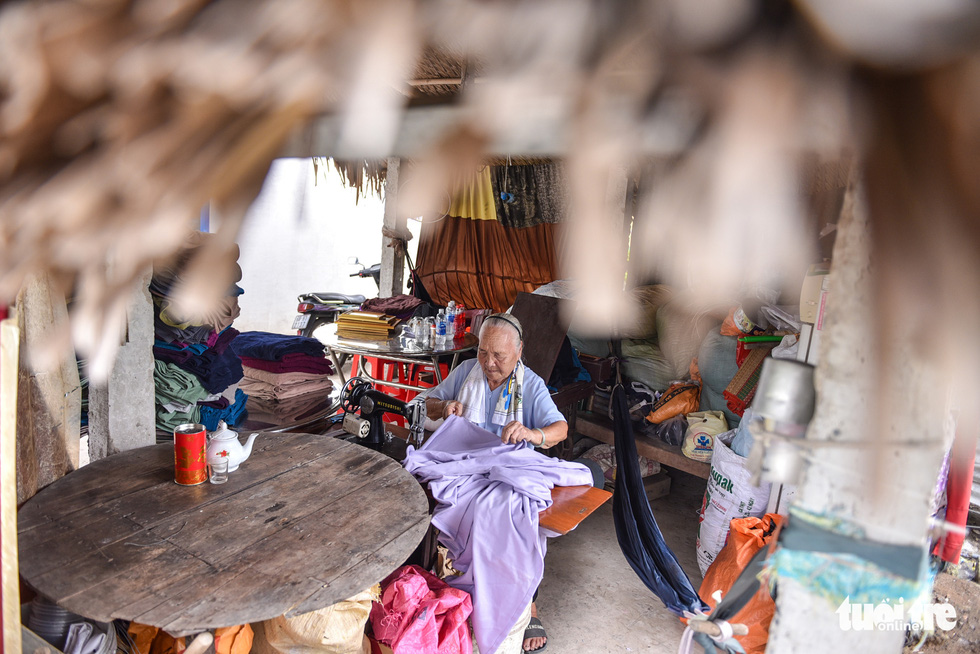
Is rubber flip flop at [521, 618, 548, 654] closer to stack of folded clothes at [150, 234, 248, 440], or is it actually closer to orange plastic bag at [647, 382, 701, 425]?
orange plastic bag at [647, 382, 701, 425]

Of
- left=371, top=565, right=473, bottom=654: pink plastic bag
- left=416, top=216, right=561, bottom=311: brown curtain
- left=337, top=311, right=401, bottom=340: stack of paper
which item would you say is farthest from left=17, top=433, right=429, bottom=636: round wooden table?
left=416, top=216, right=561, bottom=311: brown curtain

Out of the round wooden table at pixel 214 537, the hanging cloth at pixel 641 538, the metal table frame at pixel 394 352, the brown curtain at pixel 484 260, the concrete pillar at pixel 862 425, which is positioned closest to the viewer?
the concrete pillar at pixel 862 425

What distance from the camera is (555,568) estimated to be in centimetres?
335

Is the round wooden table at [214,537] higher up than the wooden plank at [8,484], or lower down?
lower down

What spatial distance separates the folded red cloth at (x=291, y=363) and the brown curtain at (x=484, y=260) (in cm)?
211

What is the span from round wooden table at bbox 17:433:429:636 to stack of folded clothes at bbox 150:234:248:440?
732 millimetres

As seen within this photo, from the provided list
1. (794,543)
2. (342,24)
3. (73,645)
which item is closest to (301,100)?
(342,24)

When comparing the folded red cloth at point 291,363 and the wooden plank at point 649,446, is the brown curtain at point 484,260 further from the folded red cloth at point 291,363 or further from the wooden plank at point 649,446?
the folded red cloth at point 291,363

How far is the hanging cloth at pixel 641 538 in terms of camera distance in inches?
107

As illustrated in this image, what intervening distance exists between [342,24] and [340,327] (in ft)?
15.7

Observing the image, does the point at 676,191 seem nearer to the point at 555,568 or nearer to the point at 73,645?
the point at 73,645

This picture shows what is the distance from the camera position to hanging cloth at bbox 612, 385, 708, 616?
2717 millimetres

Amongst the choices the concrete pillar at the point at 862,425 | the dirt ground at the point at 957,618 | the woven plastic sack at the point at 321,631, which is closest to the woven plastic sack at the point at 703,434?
the dirt ground at the point at 957,618

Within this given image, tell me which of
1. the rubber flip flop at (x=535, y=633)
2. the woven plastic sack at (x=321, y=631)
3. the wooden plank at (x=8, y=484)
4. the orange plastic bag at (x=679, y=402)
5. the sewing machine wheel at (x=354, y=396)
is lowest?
the rubber flip flop at (x=535, y=633)
